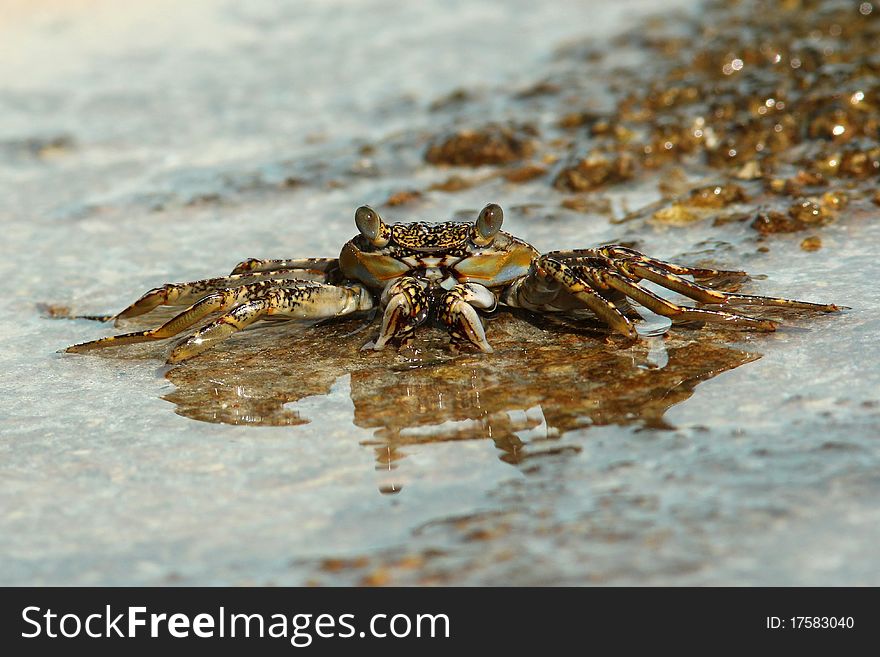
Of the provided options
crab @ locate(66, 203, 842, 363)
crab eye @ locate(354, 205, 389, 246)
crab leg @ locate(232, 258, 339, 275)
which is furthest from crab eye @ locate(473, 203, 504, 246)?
crab leg @ locate(232, 258, 339, 275)

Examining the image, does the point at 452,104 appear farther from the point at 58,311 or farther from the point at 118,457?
the point at 118,457

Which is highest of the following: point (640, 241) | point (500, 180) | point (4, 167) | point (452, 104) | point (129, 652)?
point (452, 104)

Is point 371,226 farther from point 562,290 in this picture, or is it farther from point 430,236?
point 562,290

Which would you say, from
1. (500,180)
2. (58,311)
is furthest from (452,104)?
(58,311)

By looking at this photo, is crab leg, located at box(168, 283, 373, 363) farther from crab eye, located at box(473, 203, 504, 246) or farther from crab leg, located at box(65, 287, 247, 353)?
crab eye, located at box(473, 203, 504, 246)

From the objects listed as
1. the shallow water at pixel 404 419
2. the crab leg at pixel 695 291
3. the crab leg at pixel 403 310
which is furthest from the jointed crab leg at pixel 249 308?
the crab leg at pixel 695 291

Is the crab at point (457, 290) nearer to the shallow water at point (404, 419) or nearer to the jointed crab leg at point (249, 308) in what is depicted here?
the jointed crab leg at point (249, 308)
